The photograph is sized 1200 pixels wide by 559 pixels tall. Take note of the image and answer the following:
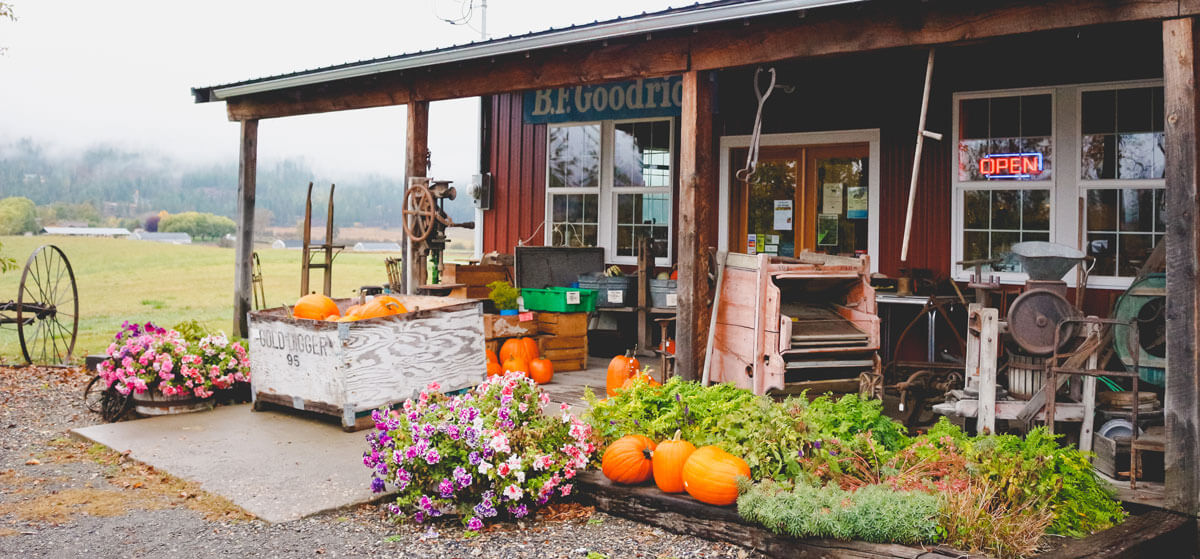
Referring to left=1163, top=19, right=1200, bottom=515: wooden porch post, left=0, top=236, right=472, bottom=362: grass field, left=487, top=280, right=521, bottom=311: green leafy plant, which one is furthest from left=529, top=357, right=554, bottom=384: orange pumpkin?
left=0, top=236, right=472, bottom=362: grass field

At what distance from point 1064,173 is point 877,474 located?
450 centimetres

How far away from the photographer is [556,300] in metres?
8.85

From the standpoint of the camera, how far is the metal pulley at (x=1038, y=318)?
A: 5.38 metres

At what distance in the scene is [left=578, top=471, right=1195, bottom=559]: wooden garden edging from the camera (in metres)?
3.88

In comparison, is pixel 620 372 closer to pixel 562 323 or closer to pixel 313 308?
pixel 562 323

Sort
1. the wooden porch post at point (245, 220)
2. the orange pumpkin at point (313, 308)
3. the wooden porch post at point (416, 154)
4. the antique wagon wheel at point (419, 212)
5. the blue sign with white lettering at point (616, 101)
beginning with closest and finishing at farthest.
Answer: the orange pumpkin at point (313, 308)
the antique wagon wheel at point (419, 212)
the wooden porch post at point (416, 154)
the blue sign with white lettering at point (616, 101)
the wooden porch post at point (245, 220)

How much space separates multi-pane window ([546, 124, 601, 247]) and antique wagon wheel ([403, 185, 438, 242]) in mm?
2865

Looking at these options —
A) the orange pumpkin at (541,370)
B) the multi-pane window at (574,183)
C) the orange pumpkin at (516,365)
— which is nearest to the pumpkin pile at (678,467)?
the orange pumpkin at (516,365)

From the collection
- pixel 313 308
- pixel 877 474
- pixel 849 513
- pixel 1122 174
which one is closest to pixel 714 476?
pixel 849 513

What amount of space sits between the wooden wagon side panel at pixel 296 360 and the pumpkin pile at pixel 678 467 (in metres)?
2.29

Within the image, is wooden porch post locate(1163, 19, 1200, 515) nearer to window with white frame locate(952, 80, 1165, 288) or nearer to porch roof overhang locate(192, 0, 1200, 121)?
porch roof overhang locate(192, 0, 1200, 121)

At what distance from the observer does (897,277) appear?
8.39 metres

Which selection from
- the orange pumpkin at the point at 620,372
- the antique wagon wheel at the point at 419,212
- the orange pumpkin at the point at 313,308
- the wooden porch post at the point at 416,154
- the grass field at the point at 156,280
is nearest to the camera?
the orange pumpkin at the point at 313,308

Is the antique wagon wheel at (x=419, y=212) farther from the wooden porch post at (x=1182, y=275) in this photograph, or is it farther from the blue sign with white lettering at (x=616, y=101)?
the wooden porch post at (x=1182, y=275)
